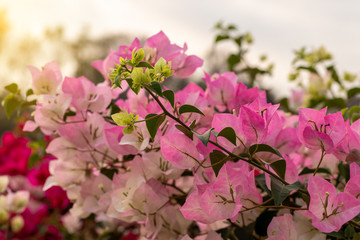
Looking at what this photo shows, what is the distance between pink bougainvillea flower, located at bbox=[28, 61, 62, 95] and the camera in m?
0.56

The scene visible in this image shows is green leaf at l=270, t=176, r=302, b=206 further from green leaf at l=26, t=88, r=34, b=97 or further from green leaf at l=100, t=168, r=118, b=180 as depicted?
green leaf at l=26, t=88, r=34, b=97

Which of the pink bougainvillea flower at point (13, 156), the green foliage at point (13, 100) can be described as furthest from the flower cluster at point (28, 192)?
the green foliage at point (13, 100)

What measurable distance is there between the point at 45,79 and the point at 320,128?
0.39 metres

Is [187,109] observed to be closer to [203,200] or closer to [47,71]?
[203,200]

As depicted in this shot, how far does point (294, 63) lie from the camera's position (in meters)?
1.00

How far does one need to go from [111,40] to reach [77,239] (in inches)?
285

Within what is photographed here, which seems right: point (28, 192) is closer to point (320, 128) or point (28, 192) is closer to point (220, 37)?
point (220, 37)

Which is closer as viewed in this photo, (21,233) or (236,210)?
(236,210)


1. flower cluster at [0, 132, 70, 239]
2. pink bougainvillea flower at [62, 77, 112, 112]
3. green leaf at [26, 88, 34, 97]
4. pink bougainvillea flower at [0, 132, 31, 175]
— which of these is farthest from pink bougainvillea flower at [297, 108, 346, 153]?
pink bougainvillea flower at [0, 132, 31, 175]

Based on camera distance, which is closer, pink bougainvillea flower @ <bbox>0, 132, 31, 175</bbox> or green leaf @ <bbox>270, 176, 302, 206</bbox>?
green leaf @ <bbox>270, 176, 302, 206</bbox>

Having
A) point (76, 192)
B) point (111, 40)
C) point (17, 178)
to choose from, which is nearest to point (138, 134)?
point (76, 192)

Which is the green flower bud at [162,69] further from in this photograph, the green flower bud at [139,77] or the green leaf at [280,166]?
the green leaf at [280,166]

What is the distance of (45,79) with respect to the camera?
0.57 metres

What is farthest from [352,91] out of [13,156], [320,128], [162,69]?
[13,156]
